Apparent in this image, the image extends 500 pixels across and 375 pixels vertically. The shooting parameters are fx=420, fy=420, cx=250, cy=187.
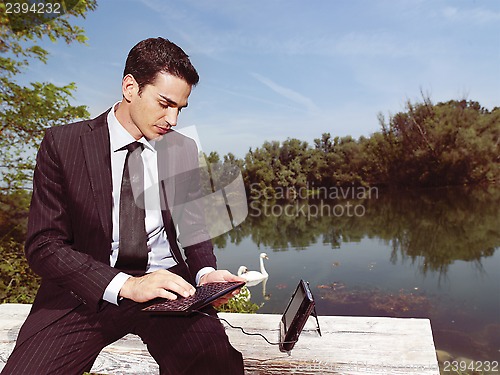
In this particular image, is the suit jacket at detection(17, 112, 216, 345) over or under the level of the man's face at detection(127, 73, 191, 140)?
under

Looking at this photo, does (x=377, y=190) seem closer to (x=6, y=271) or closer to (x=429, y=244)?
(x=429, y=244)

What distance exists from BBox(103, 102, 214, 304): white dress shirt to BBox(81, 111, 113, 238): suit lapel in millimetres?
72

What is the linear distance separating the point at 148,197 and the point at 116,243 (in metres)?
0.32

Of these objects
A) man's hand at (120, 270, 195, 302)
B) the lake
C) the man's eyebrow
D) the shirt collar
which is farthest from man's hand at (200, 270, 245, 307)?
the lake

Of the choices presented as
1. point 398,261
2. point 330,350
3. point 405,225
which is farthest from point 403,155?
point 330,350

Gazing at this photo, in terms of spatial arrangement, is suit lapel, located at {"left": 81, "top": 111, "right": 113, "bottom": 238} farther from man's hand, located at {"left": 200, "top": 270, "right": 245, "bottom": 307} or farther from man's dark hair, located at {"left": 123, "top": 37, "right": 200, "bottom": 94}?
man's hand, located at {"left": 200, "top": 270, "right": 245, "bottom": 307}

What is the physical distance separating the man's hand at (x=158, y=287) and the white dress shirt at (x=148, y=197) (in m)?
0.38

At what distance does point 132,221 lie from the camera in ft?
7.83

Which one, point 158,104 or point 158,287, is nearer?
point 158,287

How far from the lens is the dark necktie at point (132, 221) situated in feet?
7.82

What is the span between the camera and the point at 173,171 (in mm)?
2723

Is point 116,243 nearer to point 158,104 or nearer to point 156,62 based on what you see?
point 158,104

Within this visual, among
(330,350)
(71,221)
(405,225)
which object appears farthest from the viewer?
(405,225)

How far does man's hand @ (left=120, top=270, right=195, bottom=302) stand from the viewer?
6.75 ft
